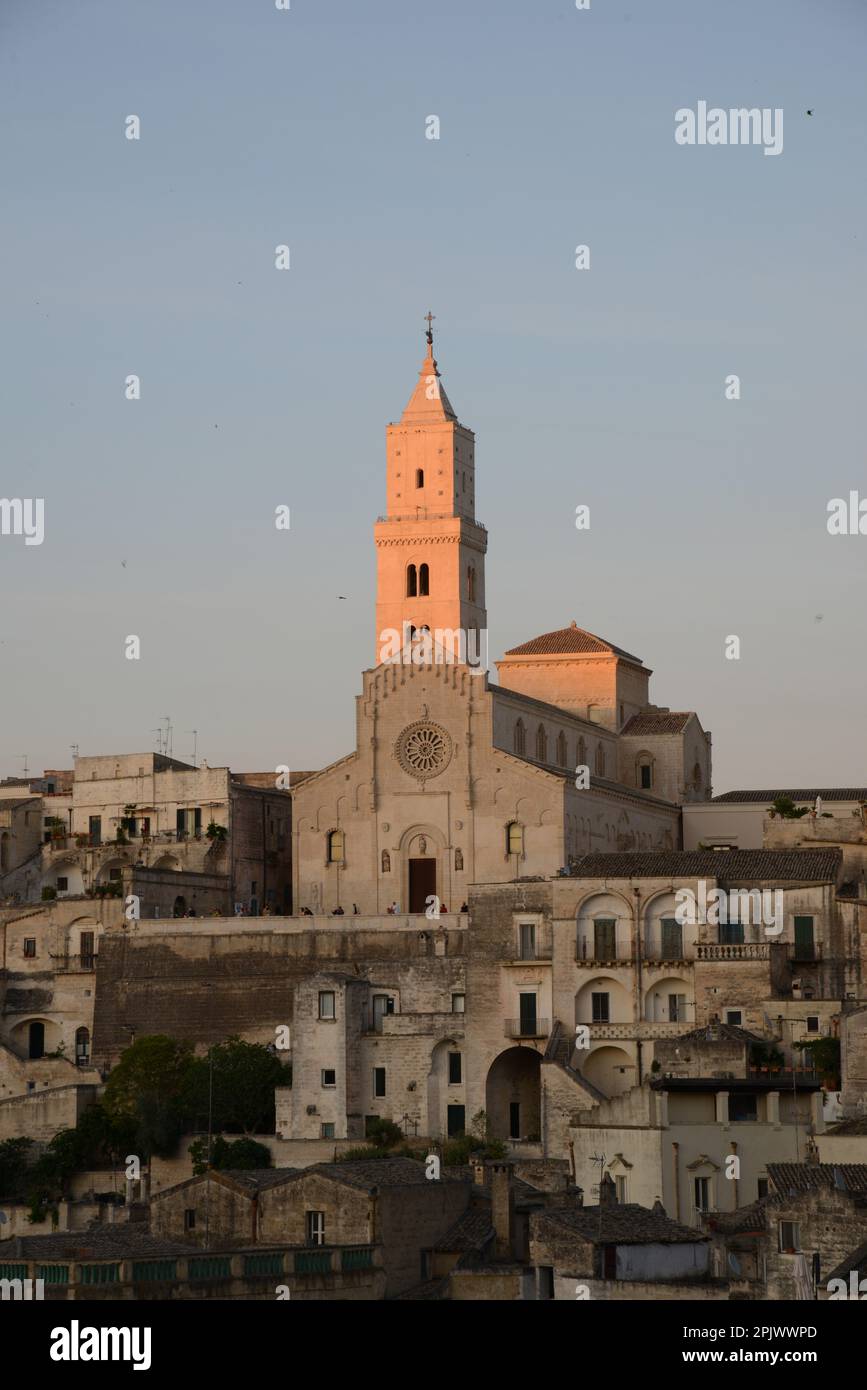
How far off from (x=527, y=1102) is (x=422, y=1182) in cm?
2036

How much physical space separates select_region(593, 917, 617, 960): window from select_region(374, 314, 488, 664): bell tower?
24.4 m

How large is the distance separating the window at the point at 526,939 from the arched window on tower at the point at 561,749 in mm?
21436

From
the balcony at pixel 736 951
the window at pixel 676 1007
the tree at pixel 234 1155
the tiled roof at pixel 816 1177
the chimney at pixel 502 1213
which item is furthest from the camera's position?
the window at pixel 676 1007

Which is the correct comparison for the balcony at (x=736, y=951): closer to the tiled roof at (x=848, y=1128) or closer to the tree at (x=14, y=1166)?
the tiled roof at (x=848, y=1128)

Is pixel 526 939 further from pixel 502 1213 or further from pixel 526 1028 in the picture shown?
pixel 502 1213

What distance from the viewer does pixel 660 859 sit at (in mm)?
69312

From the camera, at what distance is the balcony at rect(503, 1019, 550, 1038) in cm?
6725

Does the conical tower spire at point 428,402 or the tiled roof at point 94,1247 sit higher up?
the conical tower spire at point 428,402

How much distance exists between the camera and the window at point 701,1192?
53.2 meters

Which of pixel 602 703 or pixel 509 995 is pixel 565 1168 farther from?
pixel 602 703

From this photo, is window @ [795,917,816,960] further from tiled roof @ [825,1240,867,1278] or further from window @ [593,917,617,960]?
tiled roof @ [825,1240,867,1278]

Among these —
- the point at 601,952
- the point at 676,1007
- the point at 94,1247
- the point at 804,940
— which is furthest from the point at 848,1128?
the point at 601,952

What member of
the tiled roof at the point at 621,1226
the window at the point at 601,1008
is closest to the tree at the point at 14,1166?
the window at the point at 601,1008
